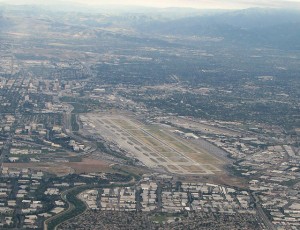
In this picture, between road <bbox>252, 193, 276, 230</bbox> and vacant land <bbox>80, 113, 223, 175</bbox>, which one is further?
vacant land <bbox>80, 113, 223, 175</bbox>

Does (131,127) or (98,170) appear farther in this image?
(131,127)

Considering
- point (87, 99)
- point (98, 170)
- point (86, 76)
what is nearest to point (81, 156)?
point (98, 170)

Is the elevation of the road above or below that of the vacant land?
above

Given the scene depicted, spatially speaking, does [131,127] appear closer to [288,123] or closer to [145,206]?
[288,123]

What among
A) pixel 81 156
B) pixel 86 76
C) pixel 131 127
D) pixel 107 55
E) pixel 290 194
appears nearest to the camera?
pixel 290 194

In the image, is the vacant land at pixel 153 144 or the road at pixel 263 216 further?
the vacant land at pixel 153 144

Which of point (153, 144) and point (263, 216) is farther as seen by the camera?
point (153, 144)

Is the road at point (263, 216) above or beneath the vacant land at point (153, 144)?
above

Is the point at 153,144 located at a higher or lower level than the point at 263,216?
lower
